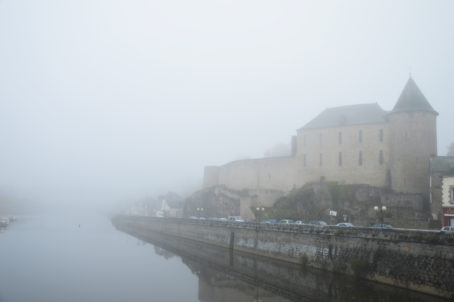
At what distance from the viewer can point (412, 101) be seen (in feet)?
112

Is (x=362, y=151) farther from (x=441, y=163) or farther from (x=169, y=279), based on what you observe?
(x=169, y=279)

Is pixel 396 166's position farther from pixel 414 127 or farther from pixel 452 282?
pixel 452 282

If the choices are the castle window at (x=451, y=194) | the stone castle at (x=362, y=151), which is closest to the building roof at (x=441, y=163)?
the stone castle at (x=362, y=151)

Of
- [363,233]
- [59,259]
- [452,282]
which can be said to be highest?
[363,233]

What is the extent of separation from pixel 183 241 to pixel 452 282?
99.2 ft

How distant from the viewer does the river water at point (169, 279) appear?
1823 centimetres

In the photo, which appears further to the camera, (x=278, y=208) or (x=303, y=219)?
(x=278, y=208)

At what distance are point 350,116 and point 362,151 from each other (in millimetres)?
4291

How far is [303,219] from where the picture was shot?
35344 millimetres

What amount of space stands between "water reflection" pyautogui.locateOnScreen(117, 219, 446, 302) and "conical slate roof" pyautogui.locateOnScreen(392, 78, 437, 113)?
60.6ft

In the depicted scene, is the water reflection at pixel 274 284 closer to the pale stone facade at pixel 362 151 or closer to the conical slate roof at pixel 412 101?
the pale stone facade at pixel 362 151

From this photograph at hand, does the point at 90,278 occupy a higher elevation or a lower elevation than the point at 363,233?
lower

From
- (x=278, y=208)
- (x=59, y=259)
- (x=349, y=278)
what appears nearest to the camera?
(x=349, y=278)

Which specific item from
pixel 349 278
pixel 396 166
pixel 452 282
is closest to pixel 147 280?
pixel 349 278
